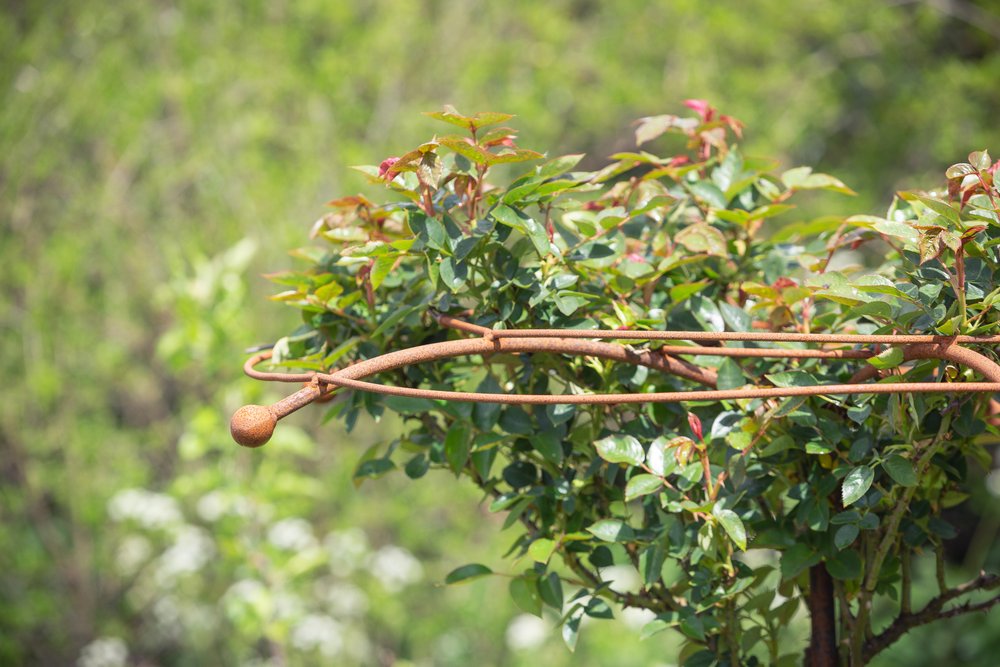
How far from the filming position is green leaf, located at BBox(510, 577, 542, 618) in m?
0.91

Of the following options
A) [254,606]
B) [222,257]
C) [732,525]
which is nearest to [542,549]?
[732,525]

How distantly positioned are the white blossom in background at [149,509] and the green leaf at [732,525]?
88.1 inches

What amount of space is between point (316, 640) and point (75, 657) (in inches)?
42.2

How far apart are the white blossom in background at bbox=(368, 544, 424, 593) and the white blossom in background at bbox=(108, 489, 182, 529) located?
72cm

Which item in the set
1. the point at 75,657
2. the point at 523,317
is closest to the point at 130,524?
the point at 75,657

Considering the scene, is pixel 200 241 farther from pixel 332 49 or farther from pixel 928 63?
pixel 928 63

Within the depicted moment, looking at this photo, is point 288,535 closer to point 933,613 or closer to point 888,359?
point 933,613

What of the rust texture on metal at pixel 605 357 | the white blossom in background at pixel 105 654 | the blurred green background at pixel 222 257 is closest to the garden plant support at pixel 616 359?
the rust texture on metal at pixel 605 357

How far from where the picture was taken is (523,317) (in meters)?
0.88

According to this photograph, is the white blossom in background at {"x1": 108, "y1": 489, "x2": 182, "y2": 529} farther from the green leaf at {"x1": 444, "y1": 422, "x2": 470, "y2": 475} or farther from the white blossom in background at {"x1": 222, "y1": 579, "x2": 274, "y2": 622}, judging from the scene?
the green leaf at {"x1": 444, "y1": 422, "x2": 470, "y2": 475}

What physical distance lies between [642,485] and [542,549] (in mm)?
122

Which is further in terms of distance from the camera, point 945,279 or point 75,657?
point 75,657

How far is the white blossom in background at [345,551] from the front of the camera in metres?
2.94

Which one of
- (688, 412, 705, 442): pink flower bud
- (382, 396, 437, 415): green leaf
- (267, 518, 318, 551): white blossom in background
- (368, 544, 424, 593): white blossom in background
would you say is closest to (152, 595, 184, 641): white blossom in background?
(368, 544, 424, 593): white blossom in background
